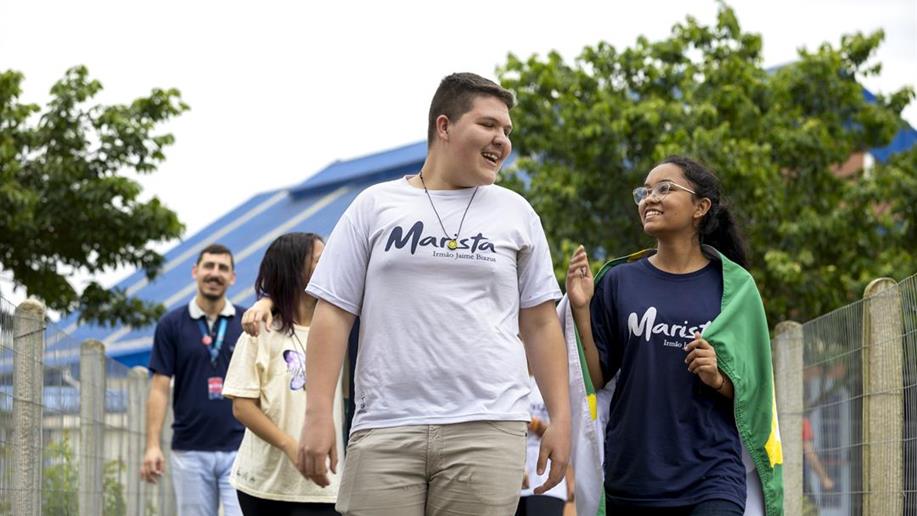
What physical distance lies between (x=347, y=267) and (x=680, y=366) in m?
1.28

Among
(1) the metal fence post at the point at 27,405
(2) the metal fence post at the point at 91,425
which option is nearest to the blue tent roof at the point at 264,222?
(2) the metal fence post at the point at 91,425

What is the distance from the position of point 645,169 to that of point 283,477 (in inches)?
713

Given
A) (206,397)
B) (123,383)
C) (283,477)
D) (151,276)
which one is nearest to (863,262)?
(151,276)

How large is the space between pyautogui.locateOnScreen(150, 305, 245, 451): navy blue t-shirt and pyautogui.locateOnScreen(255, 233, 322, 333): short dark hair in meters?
2.50

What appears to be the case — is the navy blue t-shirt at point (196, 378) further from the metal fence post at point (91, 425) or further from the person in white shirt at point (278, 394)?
the person in white shirt at point (278, 394)

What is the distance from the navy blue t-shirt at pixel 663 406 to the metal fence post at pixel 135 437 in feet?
21.6

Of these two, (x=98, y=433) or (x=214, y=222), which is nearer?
(x=98, y=433)

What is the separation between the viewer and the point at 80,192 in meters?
22.5

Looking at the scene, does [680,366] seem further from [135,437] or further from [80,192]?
[80,192]

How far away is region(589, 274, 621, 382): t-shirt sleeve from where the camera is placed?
5.58 meters

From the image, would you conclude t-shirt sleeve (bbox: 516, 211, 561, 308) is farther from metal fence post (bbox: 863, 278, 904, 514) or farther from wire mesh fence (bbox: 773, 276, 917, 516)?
metal fence post (bbox: 863, 278, 904, 514)

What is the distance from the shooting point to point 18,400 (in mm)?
6777

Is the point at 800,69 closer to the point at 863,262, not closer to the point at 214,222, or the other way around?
the point at 863,262

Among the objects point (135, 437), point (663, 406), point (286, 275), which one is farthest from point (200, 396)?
point (663, 406)
